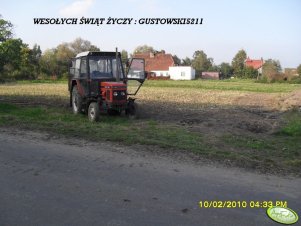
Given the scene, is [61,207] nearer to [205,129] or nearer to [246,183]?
[246,183]

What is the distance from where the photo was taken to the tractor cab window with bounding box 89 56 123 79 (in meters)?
13.1

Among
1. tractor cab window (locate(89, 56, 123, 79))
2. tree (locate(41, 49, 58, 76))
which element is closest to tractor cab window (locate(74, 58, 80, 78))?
tractor cab window (locate(89, 56, 123, 79))

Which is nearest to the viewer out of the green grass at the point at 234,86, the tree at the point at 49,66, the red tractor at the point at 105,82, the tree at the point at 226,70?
the red tractor at the point at 105,82

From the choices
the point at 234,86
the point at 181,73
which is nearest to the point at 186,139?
the point at 234,86

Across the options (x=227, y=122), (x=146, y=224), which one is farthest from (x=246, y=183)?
(x=227, y=122)

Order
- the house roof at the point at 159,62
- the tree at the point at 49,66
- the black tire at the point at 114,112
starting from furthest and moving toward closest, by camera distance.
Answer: the house roof at the point at 159,62 → the tree at the point at 49,66 → the black tire at the point at 114,112

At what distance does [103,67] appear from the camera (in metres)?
13.3

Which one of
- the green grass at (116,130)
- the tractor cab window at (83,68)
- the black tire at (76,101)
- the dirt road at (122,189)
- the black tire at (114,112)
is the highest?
the tractor cab window at (83,68)

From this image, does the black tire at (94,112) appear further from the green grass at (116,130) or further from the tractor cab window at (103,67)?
the tractor cab window at (103,67)

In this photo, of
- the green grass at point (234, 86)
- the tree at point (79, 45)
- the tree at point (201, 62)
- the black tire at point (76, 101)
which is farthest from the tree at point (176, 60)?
the black tire at point (76, 101)

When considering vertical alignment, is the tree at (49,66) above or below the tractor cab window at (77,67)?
above

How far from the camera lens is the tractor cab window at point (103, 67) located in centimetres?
1308

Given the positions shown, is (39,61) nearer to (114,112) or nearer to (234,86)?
(234,86)

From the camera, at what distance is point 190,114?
1508 centimetres
